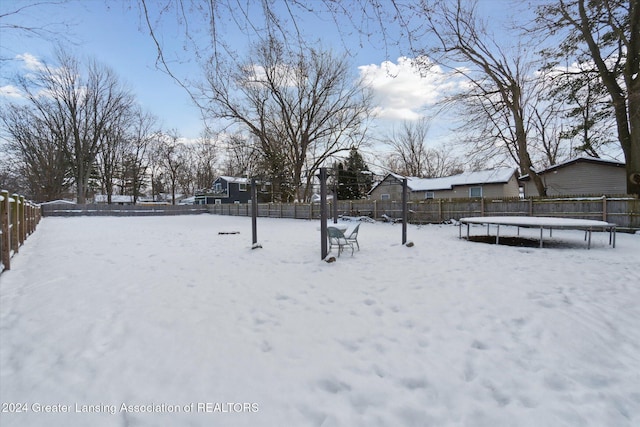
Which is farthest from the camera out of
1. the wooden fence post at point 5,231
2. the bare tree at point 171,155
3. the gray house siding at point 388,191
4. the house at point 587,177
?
the bare tree at point 171,155

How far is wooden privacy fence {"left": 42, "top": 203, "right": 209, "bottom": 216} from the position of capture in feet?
81.0

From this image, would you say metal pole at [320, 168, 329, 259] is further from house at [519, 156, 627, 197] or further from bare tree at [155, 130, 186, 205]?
bare tree at [155, 130, 186, 205]

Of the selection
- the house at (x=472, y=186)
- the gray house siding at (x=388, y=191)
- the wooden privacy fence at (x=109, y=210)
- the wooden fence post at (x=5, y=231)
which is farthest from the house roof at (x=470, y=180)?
the wooden privacy fence at (x=109, y=210)

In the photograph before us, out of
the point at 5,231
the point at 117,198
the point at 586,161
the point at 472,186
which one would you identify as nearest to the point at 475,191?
the point at 472,186

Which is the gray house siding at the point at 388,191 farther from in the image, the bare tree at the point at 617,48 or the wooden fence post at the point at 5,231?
the wooden fence post at the point at 5,231

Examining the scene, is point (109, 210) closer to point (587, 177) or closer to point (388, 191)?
point (388, 191)

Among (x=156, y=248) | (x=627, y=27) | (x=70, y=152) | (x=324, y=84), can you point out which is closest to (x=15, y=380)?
(x=156, y=248)

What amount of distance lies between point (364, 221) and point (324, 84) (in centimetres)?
1150

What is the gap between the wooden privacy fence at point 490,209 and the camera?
1036 cm

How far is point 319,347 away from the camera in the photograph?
8.63 ft

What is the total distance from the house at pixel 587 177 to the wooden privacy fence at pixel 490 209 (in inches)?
194

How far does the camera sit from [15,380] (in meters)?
2.07

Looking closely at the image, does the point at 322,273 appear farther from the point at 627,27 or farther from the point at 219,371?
the point at 627,27

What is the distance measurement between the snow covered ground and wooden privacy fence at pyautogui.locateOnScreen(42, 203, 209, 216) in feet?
83.9
